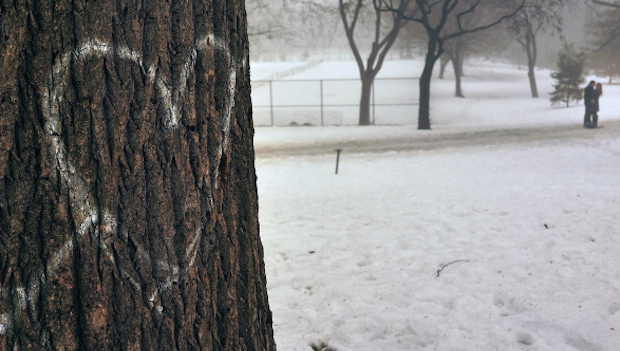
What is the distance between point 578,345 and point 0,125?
3.60m

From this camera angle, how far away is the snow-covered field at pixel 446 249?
13.5ft

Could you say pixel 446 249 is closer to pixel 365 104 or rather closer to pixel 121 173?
pixel 121 173

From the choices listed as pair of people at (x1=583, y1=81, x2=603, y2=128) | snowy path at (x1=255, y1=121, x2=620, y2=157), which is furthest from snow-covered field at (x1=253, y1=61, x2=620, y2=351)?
pair of people at (x1=583, y1=81, x2=603, y2=128)

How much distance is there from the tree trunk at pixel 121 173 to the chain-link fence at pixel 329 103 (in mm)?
20529

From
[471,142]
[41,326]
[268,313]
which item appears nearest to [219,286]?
[268,313]

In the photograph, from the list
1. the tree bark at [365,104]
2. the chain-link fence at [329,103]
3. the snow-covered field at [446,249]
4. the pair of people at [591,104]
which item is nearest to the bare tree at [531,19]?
the pair of people at [591,104]

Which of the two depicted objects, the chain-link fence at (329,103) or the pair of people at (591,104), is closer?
the pair of people at (591,104)

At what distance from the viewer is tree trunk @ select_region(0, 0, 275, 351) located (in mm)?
1696

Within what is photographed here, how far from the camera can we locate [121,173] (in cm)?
183

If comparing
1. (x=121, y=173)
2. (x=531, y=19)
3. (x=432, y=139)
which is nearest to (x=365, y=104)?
(x=432, y=139)

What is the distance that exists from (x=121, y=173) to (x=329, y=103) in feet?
101

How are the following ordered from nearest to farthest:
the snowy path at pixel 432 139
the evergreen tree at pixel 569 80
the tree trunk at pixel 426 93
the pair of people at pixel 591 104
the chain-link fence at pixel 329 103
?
the snowy path at pixel 432 139
the pair of people at pixel 591 104
the tree trunk at pixel 426 93
the chain-link fence at pixel 329 103
the evergreen tree at pixel 569 80

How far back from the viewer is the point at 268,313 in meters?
2.42

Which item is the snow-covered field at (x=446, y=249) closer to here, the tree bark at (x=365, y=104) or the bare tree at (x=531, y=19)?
the bare tree at (x=531, y=19)
